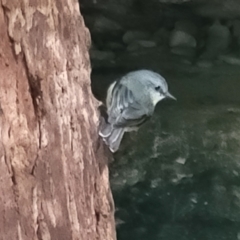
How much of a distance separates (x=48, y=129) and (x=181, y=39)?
2.15 feet

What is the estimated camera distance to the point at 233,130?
1.79 meters

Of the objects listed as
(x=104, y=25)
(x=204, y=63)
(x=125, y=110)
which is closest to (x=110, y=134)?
(x=125, y=110)

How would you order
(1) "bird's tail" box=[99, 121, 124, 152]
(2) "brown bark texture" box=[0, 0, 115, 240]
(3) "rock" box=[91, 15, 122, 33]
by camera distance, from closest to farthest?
(2) "brown bark texture" box=[0, 0, 115, 240]
(1) "bird's tail" box=[99, 121, 124, 152]
(3) "rock" box=[91, 15, 122, 33]

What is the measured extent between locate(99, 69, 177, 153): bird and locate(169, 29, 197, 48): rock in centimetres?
14

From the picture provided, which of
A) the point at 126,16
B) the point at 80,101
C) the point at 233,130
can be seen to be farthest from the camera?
the point at 233,130

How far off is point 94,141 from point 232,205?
75 cm

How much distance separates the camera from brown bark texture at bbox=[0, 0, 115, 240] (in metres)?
1.08

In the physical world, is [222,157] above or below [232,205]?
above

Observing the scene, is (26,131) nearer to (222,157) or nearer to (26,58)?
(26,58)

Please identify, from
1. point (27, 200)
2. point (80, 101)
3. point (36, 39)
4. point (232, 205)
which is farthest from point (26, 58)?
point (232, 205)

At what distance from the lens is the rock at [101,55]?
1.67 meters

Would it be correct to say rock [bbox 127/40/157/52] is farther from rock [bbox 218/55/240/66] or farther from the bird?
rock [bbox 218/55/240/66]

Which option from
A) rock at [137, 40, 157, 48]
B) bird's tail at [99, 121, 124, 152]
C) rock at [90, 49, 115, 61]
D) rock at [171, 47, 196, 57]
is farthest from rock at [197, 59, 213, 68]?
bird's tail at [99, 121, 124, 152]

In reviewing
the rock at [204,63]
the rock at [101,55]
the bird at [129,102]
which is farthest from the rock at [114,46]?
the rock at [204,63]
